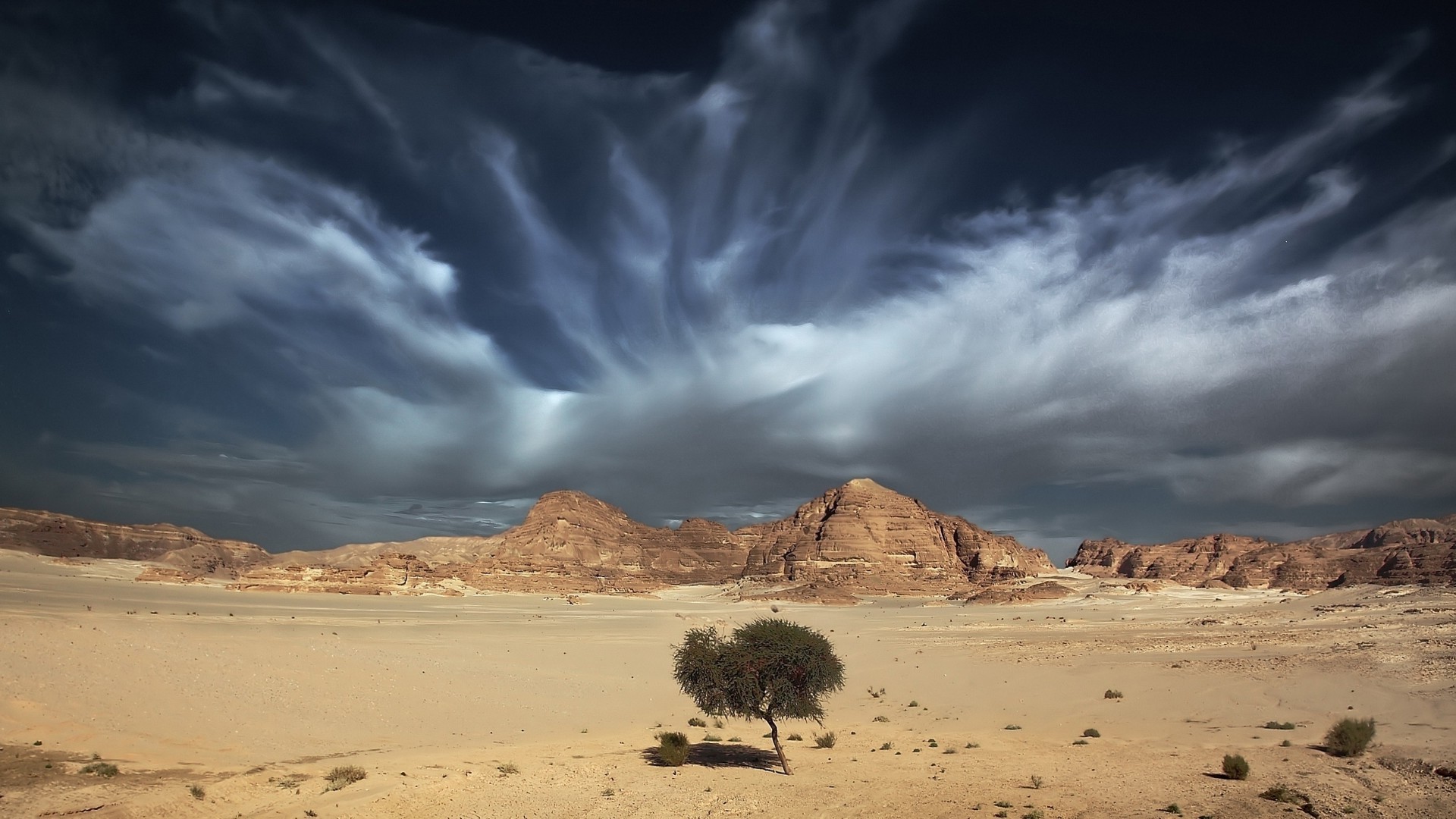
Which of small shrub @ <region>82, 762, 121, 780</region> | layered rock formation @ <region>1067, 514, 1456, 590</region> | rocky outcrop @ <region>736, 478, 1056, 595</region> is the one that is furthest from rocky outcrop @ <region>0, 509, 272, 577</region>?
layered rock formation @ <region>1067, 514, 1456, 590</region>

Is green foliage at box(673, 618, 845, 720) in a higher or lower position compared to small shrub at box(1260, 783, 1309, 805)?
higher

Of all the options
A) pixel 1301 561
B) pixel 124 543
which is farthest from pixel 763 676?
pixel 124 543

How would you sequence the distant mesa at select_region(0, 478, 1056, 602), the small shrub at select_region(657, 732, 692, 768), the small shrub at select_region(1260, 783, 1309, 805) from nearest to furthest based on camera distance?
the small shrub at select_region(1260, 783, 1309, 805)
the small shrub at select_region(657, 732, 692, 768)
the distant mesa at select_region(0, 478, 1056, 602)

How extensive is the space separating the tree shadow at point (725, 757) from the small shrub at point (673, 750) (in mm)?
163

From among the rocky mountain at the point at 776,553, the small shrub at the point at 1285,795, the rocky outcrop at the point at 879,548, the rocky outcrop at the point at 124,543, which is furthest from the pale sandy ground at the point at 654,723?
the rocky outcrop at the point at 124,543

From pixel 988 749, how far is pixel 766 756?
5.71 meters

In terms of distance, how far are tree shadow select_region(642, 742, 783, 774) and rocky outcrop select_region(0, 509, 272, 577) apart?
12952 cm

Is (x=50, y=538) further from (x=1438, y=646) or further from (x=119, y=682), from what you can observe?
(x=1438, y=646)

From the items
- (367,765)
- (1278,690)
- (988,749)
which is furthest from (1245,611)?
(367,765)

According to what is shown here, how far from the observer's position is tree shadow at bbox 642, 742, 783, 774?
17.3 m

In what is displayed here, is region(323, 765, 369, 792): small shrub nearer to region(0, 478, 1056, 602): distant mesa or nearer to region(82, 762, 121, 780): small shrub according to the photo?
region(82, 762, 121, 780): small shrub

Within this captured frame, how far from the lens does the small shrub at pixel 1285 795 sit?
39.9ft

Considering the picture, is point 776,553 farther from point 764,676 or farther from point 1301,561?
point 764,676

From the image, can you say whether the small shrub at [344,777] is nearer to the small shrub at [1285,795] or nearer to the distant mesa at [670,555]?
the small shrub at [1285,795]
